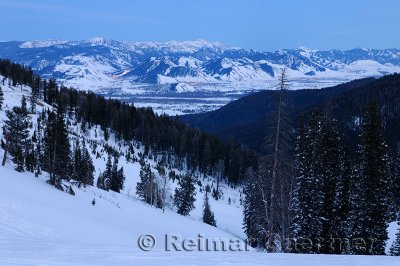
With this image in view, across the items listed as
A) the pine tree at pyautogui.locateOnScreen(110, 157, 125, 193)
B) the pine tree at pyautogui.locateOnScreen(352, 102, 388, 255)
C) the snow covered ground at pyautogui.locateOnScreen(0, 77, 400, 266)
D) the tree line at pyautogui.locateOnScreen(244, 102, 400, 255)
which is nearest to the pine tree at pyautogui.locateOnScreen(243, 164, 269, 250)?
the tree line at pyautogui.locateOnScreen(244, 102, 400, 255)

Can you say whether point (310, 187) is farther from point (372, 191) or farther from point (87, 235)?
point (87, 235)

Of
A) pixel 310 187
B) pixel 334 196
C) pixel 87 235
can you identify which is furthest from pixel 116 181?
pixel 334 196

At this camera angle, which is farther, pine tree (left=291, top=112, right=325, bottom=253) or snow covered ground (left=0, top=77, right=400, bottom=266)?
pine tree (left=291, top=112, right=325, bottom=253)

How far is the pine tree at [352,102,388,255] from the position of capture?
25359 mm

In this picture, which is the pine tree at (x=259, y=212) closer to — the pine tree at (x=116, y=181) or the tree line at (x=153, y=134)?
the pine tree at (x=116, y=181)

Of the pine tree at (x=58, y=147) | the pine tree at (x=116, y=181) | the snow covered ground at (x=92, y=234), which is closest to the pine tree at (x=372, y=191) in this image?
the snow covered ground at (x=92, y=234)

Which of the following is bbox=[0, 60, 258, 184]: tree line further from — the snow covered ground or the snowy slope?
the snowy slope

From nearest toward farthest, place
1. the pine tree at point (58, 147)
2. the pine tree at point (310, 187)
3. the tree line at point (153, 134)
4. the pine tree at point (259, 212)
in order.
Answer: the pine tree at point (259, 212) → the pine tree at point (310, 187) → the pine tree at point (58, 147) → the tree line at point (153, 134)

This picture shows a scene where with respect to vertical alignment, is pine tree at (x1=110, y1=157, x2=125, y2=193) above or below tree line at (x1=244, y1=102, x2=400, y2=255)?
below

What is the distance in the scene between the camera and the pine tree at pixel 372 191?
998 inches

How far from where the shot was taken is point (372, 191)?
25453mm

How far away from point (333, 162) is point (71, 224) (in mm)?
17982

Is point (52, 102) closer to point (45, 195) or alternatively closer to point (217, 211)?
point (217, 211)

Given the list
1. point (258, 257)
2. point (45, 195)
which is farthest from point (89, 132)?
point (258, 257)
